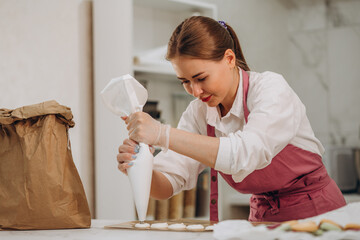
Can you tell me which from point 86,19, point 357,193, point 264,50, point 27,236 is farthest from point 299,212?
point 264,50

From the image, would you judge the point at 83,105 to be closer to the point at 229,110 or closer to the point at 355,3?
the point at 229,110

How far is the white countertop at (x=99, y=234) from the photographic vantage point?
0.99 meters

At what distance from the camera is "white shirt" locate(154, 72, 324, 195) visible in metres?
1.10

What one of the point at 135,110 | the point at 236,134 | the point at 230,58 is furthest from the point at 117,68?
the point at 236,134

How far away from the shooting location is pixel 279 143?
116cm

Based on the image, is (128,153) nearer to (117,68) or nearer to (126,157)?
(126,157)

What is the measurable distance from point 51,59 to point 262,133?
5.32 ft

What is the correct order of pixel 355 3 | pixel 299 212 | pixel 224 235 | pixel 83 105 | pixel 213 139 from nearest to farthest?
pixel 224 235, pixel 213 139, pixel 299 212, pixel 83 105, pixel 355 3

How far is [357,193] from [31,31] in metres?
2.37

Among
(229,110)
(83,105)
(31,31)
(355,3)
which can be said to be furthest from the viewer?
(355,3)

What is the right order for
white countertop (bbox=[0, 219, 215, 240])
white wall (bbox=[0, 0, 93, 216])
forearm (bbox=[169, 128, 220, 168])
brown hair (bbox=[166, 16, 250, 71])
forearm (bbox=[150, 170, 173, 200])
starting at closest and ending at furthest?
white countertop (bbox=[0, 219, 215, 240]) < forearm (bbox=[169, 128, 220, 168]) < brown hair (bbox=[166, 16, 250, 71]) < forearm (bbox=[150, 170, 173, 200]) < white wall (bbox=[0, 0, 93, 216])

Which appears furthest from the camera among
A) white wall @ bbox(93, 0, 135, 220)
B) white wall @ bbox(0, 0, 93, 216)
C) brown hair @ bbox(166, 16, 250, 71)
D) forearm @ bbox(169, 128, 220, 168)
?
white wall @ bbox(93, 0, 135, 220)

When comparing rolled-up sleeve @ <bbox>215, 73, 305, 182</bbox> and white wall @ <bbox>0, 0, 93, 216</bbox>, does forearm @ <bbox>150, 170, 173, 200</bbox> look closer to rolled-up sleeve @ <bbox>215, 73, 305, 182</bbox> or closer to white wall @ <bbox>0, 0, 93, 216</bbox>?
rolled-up sleeve @ <bbox>215, 73, 305, 182</bbox>

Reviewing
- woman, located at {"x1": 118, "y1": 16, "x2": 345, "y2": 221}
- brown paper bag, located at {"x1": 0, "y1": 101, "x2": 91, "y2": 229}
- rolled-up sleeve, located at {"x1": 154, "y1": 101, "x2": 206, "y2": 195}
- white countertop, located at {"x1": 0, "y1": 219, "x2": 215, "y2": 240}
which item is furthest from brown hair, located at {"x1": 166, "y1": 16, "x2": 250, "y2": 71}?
white countertop, located at {"x1": 0, "y1": 219, "x2": 215, "y2": 240}
